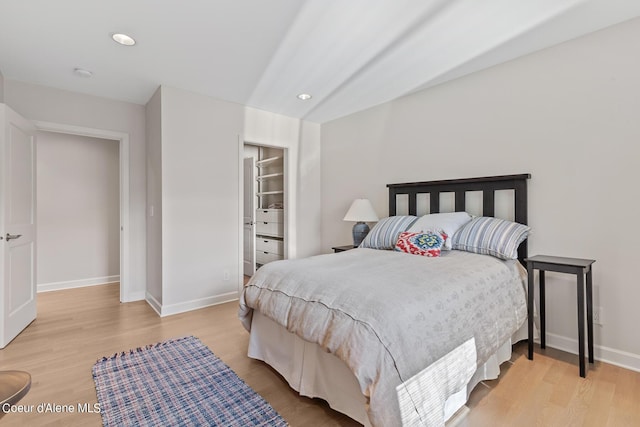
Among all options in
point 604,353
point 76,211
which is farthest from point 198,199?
point 604,353

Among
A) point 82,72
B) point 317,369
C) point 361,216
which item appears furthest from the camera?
point 361,216

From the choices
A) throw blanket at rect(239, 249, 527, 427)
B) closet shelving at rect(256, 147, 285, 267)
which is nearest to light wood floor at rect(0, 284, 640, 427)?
throw blanket at rect(239, 249, 527, 427)

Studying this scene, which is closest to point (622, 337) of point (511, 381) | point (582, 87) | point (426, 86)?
point (511, 381)

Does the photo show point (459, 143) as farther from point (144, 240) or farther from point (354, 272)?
point (144, 240)

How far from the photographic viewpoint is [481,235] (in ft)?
8.11

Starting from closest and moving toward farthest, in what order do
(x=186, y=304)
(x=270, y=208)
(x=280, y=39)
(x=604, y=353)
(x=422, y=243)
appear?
1. (x=604, y=353)
2. (x=280, y=39)
3. (x=422, y=243)
4. (x=186, y=304)
5. (x=270, y=208)

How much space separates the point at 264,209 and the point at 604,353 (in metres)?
4.40

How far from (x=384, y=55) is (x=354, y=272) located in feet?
6.06

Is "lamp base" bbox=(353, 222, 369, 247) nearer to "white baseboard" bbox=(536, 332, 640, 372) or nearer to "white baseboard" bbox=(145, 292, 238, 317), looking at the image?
"white baseboard" bbox=(145, 292, 238, 317)

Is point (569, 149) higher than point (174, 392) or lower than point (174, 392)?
higher

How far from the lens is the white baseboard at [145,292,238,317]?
3219 millimetres

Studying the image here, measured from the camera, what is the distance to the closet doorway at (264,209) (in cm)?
471

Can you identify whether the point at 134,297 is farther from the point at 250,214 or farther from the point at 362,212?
the point at 362,212

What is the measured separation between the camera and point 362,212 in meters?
3.60
